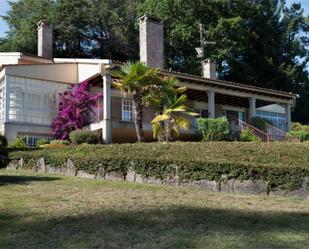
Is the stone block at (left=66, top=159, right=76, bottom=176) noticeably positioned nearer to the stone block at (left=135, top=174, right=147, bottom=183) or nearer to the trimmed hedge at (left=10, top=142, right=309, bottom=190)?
the trimmed hedge at (left=10, top=142, right=309, bottom=190)

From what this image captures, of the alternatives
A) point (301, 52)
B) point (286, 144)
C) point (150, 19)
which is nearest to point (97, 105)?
point (150, 19)

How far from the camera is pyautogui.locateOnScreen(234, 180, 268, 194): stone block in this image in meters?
14.7

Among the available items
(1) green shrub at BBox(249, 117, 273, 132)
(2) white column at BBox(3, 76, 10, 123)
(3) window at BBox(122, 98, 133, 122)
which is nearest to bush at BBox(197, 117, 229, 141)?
(3) window at BBox(122, 98, 133, 122)

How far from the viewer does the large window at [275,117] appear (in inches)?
1476

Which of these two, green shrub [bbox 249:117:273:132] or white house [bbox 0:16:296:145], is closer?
white house [bbox 0:16:296:145]

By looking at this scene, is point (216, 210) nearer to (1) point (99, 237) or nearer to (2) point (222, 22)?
(1) point (99, 237)

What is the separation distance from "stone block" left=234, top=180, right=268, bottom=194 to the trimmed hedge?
113 millimetres

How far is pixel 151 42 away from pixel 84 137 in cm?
814

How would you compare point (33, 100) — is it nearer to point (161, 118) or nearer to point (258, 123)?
point (161, 118)

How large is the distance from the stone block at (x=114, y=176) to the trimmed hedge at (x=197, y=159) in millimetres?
134

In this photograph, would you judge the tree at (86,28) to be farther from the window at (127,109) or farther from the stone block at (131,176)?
the stone block at (131,176)

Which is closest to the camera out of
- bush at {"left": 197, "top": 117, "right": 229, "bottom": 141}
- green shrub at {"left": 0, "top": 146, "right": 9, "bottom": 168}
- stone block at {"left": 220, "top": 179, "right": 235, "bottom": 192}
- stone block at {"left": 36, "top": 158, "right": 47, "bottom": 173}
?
stone block at {"left": 220, "top": 179, "right": 235, "bottom": 192}

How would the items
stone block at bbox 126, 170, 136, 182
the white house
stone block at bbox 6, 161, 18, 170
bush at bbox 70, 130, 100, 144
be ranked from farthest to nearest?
the white house → bush at bbox 70, 130, 100, 144 → stone block at bbox 6, 161, 18, 170 → stone block at bbox 126, 170, 136, 182

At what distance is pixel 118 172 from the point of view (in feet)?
54.6
